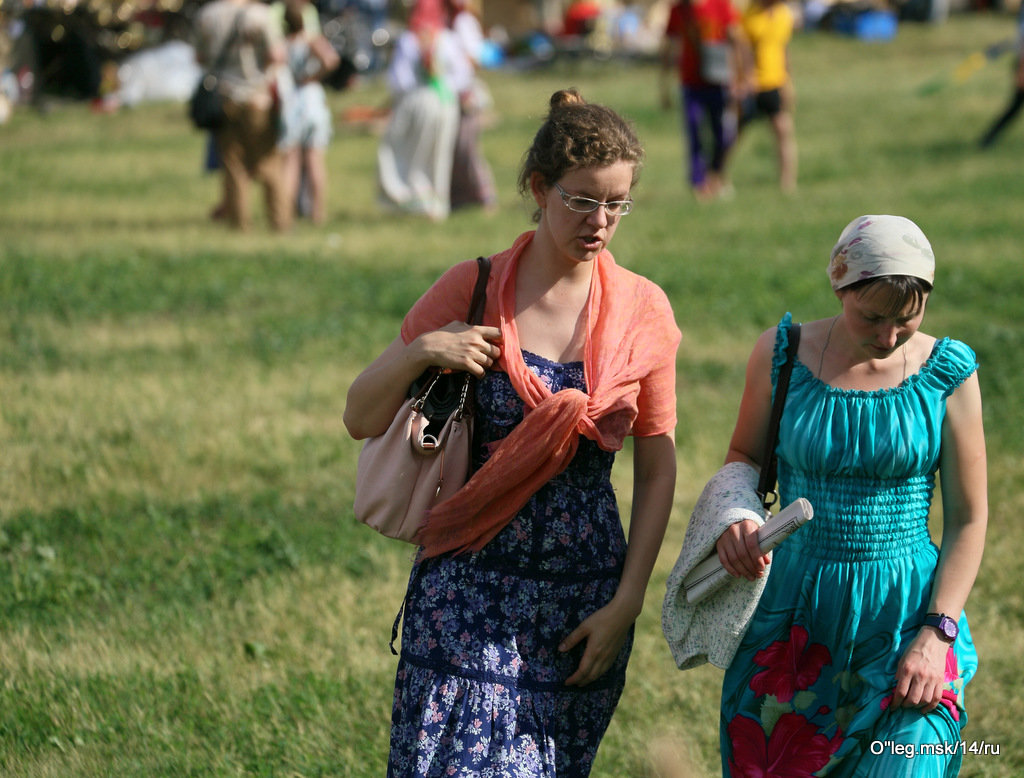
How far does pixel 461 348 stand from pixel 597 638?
77 cm

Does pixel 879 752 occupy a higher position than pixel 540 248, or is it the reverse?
pixel 540 248

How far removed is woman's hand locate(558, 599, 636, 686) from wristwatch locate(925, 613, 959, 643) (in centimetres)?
71

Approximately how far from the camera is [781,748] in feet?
10.8

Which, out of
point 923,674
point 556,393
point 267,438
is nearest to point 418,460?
point 556,393

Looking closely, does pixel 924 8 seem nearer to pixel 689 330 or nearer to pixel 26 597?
pixel 689 330

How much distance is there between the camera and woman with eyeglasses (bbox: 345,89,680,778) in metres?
3.12

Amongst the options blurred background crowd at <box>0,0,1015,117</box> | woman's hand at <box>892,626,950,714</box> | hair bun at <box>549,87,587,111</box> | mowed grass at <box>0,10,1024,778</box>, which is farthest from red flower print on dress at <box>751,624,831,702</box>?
blurred background crowd at <box>0,0,1015,117</box>

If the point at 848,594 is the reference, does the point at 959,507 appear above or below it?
above

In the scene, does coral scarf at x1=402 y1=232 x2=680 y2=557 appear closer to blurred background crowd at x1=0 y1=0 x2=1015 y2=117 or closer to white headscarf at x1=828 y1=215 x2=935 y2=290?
white headscarf at x1=828 y1=215 x2=935 y2=290

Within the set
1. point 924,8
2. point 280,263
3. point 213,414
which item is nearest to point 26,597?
point 213,414

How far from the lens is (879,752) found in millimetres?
3129

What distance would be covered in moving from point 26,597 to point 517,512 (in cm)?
301

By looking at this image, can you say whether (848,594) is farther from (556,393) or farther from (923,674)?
(556,393)

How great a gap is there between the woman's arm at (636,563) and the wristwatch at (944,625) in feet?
2.20
